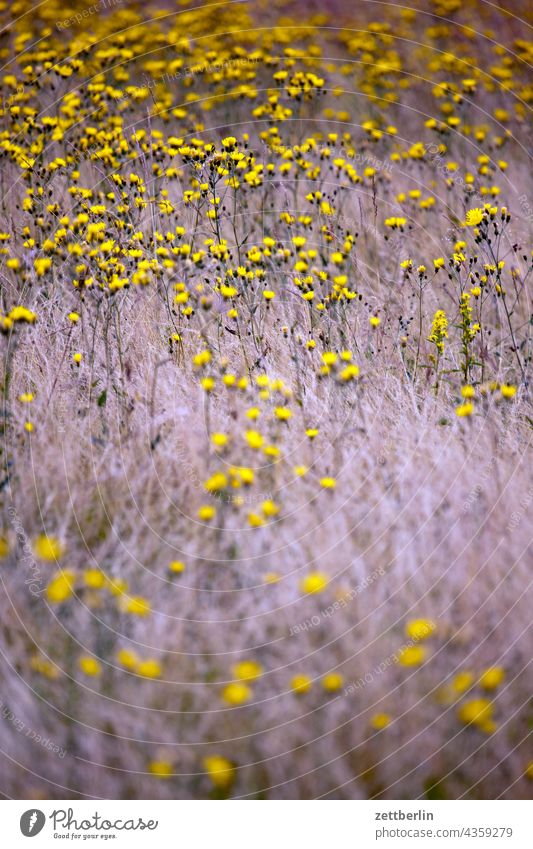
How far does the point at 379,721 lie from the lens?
5.74 feet

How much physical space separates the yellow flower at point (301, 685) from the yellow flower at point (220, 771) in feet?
0.89

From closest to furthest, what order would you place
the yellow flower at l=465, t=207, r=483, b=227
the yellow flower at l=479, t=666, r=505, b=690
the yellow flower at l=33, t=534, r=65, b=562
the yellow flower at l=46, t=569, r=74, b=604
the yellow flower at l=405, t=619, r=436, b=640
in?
the yellow flower at l=479, t=666, r=505, b=690 → the yellow flower at l=405, t=619, r=436, b=640 → the yellow flower at l=46, t=569, r=74, b=604 → the yellow flower at l=33, t=534, r=65, b=562 → the yellow flower at l=465, t=207, r=483, b=227

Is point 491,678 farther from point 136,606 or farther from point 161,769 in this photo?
point 136,606

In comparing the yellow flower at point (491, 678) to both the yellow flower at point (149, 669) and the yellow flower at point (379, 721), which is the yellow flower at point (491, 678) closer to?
the yellow flower at point (379, 721)

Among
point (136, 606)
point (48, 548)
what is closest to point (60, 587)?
point (48, 548)

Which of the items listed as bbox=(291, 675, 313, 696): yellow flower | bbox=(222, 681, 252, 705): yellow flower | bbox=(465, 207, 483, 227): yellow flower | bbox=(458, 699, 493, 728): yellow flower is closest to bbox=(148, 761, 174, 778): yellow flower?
bbox=(222, 681, 252, 705): yellow flower

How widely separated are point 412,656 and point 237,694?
547 millimetres

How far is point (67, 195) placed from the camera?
151 inches

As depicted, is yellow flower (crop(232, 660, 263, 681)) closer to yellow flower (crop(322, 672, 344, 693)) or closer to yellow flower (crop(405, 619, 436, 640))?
yellow flower (crop(322, 672, 344, 693))

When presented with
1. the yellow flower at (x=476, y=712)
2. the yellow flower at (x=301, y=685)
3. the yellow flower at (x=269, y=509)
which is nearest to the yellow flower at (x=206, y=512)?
the yellow flower at (x=269, y=509)

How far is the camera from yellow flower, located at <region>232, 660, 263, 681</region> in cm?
180

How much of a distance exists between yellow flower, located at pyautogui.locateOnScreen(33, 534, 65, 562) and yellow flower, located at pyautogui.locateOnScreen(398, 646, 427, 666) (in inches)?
47.9

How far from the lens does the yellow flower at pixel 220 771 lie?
1.66 m
